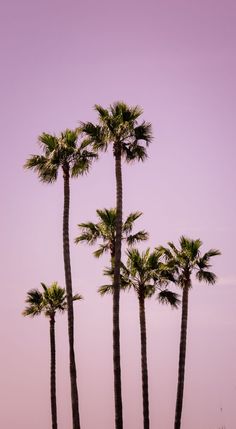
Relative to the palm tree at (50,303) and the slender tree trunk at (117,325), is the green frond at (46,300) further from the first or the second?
the slender tree trunk at (117,325)

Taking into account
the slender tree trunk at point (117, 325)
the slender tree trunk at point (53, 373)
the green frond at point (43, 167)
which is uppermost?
the green frond at point (43, 167)

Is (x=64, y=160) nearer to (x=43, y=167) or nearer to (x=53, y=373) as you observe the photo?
(x=43, y=167)

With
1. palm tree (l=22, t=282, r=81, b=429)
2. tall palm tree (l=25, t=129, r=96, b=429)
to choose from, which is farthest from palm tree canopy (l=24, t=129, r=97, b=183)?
palm tree (l=22, t=282, r=81, b=429)

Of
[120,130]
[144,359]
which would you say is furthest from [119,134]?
[144,359]

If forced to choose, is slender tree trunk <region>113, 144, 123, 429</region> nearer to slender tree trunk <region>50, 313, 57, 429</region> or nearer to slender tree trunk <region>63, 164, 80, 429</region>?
slender tree trunk <region>63, 164, 80, 429</region>

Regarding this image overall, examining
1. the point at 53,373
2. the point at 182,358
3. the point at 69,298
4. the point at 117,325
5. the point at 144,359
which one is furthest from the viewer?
the point at 53,373

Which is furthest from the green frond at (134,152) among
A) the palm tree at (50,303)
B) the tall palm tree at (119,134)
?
the palm tree at (50,303)

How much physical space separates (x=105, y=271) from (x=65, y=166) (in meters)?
6.37

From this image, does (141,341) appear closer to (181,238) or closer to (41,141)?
(181,238)

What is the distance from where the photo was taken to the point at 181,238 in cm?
3177

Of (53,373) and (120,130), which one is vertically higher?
(120,130)

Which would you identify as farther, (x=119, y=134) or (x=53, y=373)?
(x=53, y=373)

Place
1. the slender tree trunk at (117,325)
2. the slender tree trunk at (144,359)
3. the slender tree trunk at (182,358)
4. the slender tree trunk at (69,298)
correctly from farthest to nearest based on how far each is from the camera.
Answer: the slender tree trunk at (182,358), the slender tree trunk at (144,359), the slender tree trunk at (69,298), the slender tree trunk at (117,325)

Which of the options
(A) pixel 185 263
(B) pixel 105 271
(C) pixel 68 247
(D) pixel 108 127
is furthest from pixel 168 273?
(D) pixel 108 127
